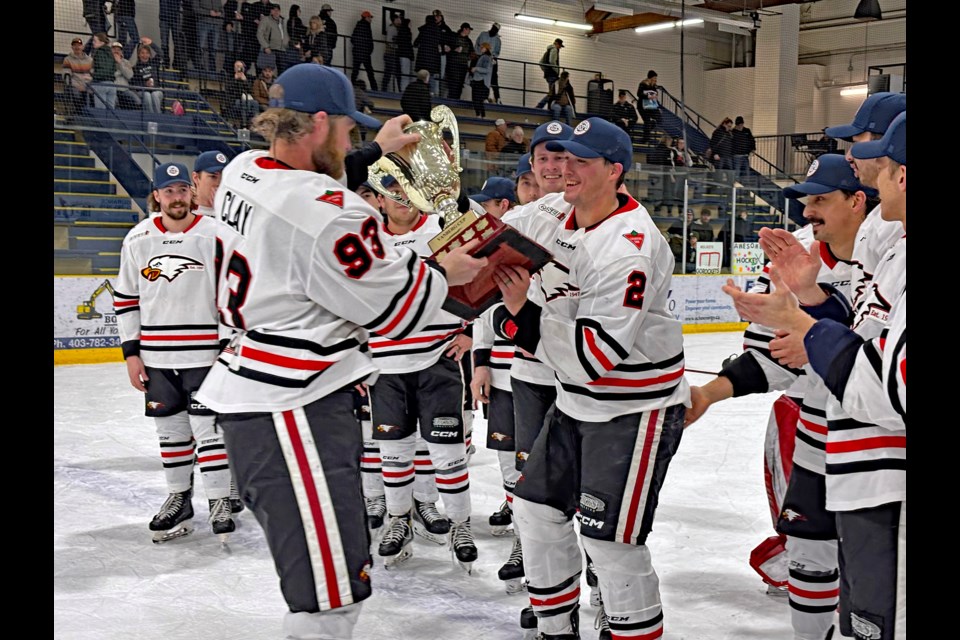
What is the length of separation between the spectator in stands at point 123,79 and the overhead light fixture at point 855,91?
50.7ft

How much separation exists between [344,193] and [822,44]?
21289 millimetres

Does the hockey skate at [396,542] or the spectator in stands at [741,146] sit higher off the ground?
the spectator in stands at [741,146]

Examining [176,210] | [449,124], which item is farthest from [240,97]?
[449,124]

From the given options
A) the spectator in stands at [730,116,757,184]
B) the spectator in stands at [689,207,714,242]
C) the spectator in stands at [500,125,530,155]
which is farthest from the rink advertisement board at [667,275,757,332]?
the spectator in stands at [730,116,757,184]

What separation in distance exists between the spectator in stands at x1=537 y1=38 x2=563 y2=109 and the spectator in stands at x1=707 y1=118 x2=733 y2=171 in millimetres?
3321

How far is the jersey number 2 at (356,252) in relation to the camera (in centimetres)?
187

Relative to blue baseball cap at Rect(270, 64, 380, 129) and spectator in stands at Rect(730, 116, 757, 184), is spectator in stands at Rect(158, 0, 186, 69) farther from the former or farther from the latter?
blue baseball cap at Rect(270, 64, 380, 129)

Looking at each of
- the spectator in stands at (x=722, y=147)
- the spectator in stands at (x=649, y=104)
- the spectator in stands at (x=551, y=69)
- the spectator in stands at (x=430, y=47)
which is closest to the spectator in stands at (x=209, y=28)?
the spectator in stands at (x=430, y=47)

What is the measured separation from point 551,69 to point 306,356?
15.7m

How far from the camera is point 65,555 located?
3682 mm

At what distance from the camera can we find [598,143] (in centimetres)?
242

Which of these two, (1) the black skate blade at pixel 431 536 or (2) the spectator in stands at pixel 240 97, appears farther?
(2) the spectator in stands at pixel 240 97

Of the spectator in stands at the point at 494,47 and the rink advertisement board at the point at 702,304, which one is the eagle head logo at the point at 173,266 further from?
the spectator in stands at the point at 494,47
